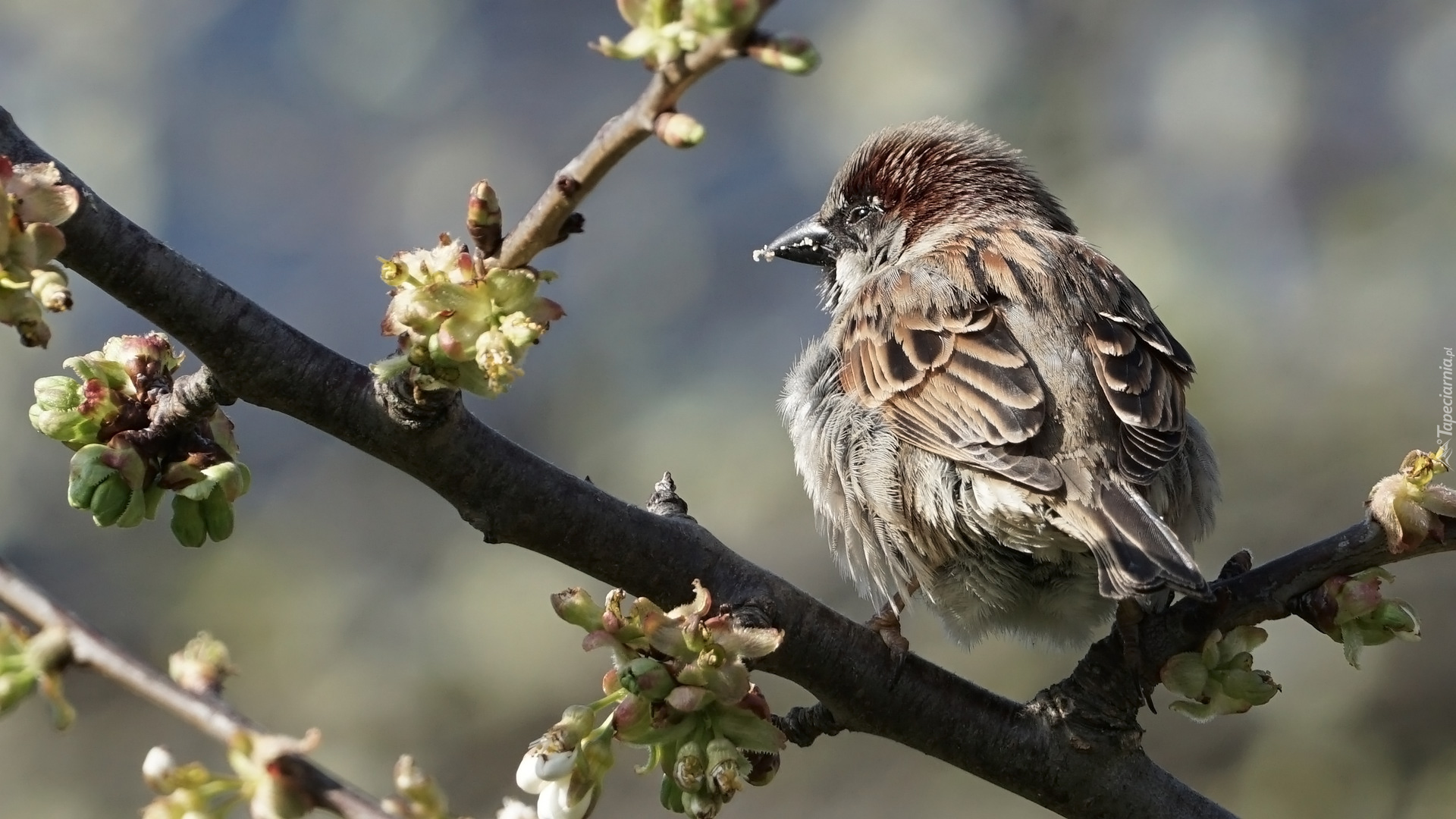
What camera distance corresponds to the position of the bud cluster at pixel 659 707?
74.5 inches

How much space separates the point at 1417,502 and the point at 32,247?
1.98 m

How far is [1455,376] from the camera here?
463 centimetres

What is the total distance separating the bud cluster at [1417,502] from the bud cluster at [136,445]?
1.78 meters

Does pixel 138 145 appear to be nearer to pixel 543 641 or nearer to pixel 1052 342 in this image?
pixel 543 641

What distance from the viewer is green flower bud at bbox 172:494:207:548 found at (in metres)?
2.10

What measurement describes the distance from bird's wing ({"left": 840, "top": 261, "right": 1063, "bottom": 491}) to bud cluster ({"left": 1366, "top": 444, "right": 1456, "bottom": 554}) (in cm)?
79

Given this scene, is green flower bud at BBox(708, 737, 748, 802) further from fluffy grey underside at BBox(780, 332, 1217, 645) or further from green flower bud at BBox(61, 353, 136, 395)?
fluffy grey underside at BBox(780, 332, 1217, 645)

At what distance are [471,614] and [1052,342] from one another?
7.33ft

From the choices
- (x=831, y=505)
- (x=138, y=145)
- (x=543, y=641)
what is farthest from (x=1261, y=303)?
(x=138, y=145)

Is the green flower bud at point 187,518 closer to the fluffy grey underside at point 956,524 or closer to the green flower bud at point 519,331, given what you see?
the green flower bud at point 519,331

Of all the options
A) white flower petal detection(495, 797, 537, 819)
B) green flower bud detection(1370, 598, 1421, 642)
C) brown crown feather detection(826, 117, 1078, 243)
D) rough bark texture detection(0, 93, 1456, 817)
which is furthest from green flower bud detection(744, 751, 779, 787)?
brown crown feather detection(826, 117, 1078, 243)

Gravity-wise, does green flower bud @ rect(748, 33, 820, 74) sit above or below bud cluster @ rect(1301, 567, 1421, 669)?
below

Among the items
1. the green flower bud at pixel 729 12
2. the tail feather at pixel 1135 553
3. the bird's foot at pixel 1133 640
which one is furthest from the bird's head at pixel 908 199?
the green flower bud at pixel 729 12

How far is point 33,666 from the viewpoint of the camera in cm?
137
